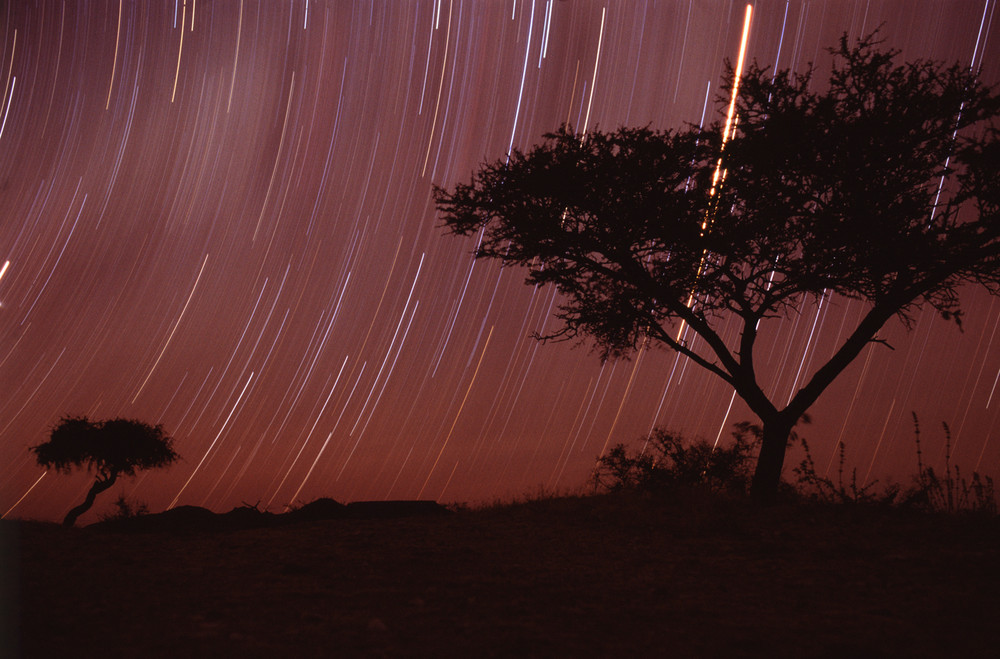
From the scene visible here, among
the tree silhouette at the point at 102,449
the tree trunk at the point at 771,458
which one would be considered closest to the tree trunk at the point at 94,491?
the tree silhouette at the point at 102,449

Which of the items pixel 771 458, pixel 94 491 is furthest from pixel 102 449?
pixel 771 458

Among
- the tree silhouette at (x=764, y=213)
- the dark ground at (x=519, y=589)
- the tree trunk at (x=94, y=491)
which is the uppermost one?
the tree silhouette at (x=764, y=213)

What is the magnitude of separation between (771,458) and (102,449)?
21.9 meters

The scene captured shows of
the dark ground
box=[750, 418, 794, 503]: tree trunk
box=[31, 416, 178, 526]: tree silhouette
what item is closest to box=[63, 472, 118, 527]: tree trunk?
box=[31, 416, 178, 526]: tree silhouette

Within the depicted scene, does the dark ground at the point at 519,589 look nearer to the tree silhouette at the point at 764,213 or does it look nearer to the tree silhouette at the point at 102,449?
the tree silhouette at the point at 764,213

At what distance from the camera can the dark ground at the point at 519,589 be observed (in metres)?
3.56

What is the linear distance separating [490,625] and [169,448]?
78.6 feet

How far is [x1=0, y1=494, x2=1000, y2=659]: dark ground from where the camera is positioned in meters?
3.56

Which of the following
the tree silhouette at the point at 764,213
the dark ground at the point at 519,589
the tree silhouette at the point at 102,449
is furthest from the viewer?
the tree silhouette at the point at 102,449

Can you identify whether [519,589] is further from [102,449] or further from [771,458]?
[102,449]

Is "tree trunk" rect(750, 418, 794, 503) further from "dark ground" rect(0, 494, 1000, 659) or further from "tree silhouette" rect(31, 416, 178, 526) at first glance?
"tree silhouette" rect(31, 416, 178, 526)

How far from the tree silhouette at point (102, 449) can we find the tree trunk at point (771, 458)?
21428 mm

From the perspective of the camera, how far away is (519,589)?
4770 mm

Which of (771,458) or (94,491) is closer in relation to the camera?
(771,458)
